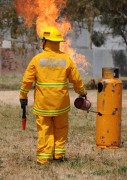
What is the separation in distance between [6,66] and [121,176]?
29.1 meters

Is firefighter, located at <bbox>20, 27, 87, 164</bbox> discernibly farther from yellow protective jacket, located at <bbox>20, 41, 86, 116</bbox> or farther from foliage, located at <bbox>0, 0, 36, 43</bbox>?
foliage, located at <bbox>0, 0, 36, 43</bbox>

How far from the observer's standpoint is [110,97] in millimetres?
9477

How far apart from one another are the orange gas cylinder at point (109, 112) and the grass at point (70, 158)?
20cm

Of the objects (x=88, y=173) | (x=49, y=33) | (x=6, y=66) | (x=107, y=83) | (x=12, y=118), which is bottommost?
(x=6, y=66)

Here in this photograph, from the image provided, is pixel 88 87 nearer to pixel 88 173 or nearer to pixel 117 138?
pixel 117 138

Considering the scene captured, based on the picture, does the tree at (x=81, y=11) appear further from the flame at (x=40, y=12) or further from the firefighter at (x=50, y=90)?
the firefighter at (x=50, y=90)

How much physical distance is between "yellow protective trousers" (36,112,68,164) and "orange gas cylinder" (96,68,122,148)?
151 cm

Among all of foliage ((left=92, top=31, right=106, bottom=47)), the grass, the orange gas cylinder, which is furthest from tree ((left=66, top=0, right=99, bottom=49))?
foliage ((left=92, top=31, right=106, bottom=47))

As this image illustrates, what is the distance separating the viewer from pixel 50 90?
7.93 metres

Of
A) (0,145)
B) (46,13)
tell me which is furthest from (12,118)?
(46,13)

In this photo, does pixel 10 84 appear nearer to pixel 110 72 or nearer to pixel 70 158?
pixel 110 72

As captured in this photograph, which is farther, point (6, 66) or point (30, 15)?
point (6, 66)

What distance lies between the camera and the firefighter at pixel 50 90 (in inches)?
312

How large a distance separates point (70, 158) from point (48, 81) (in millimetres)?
1327
